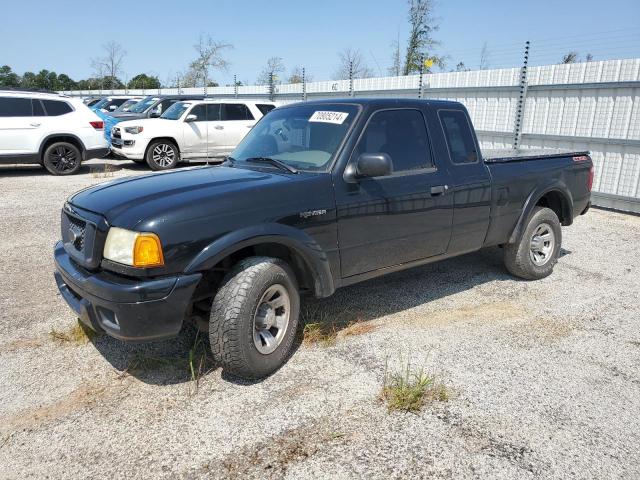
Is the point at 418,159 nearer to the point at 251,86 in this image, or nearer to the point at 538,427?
the point at 538,427

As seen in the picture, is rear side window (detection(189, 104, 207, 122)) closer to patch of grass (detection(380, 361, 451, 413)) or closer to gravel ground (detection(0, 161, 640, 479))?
gravel ground (detection(0, 161, 640, 479))

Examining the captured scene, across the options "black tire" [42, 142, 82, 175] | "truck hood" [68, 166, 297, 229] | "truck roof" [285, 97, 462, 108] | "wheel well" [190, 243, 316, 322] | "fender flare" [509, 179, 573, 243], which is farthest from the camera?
"black tire" [42, 142, 82, 175]

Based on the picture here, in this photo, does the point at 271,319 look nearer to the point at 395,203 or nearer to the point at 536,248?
the point at 395,203

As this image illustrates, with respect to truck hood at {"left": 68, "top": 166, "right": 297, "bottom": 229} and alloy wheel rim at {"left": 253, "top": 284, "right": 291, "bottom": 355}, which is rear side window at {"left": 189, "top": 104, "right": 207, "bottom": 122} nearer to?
truck hood at {"left": 68, "top": 166, "right": 297, "bottom": 229}

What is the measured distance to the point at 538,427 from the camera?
9.78ft

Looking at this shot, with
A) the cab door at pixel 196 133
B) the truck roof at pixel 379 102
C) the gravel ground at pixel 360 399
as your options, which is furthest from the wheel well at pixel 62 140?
the truck roof at pixel 379 102

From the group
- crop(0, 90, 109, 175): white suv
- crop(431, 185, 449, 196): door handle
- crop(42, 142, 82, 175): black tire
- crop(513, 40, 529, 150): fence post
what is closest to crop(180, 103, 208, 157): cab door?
crop(0, 90, 109, 175): white suv

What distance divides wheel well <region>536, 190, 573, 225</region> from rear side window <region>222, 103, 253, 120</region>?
31.2 feet

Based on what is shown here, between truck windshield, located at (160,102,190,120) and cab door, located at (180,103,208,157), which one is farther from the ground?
truck windshield, located at (160,102,190,120)

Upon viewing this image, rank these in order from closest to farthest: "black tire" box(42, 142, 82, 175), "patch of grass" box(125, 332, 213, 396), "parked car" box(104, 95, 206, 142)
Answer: "patch of grass" box(125, 332, 213, 396)
"black tire" box(42, 142, 82, 175)
"parked car" box(104, 95, 206, 142)

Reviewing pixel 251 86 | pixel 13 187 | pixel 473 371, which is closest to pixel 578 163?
pixel 473 371


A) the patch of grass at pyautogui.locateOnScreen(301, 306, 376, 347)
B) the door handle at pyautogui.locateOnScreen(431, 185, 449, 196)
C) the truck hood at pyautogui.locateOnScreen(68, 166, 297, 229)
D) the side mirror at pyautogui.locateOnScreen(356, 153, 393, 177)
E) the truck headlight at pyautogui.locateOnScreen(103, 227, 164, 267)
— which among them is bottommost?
the patch of grass at pyautogui.locateOnScreen(301, 306, 376, 347)

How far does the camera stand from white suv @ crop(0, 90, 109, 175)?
37.8 feet

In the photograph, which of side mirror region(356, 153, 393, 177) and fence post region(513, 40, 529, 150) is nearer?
side mirror region(356, 153, 393, 177)
